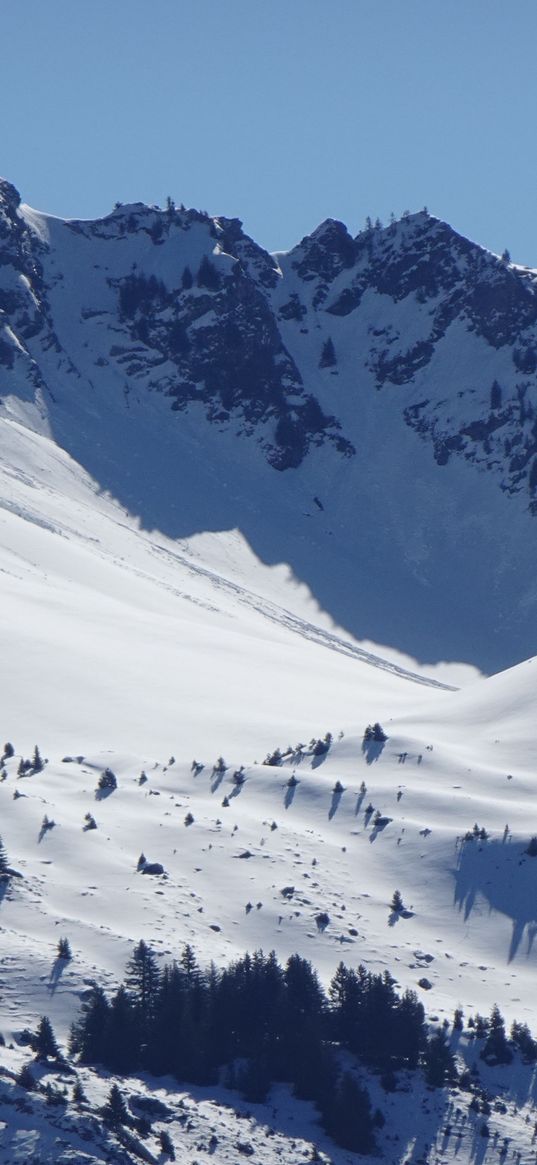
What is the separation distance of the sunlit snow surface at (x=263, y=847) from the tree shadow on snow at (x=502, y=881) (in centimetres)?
9

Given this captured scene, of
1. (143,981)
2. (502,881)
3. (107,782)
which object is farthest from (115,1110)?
(107,782)

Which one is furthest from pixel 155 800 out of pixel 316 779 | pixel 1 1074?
pixel 1 1074

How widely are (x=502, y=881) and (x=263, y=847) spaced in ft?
34.6

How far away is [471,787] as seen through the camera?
274 feet

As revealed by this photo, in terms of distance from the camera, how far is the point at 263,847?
244 feet

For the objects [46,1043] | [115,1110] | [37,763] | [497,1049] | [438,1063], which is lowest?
[115,1110]

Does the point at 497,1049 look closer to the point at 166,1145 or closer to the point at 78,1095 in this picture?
the point at 166,1145

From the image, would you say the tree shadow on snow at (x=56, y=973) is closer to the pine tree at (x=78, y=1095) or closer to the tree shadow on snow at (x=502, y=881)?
the pine tree at (x=78, y=1095)

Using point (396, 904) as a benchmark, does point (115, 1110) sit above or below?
below

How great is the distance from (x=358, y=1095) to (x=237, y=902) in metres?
14.7

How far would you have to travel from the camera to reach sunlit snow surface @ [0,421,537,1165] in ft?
185

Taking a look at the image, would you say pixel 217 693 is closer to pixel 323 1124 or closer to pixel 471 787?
pixel 471 787

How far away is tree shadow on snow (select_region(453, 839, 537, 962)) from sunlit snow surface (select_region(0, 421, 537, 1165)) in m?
0.09

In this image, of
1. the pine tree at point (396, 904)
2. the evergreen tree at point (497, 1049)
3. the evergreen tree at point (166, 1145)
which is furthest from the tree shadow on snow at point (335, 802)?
the evergreen tree at point (166, 1145)
